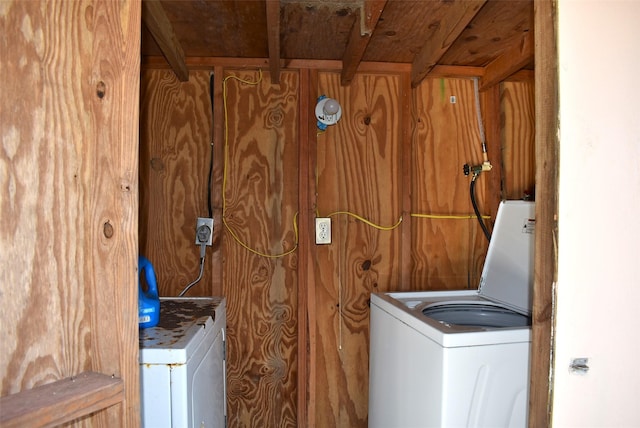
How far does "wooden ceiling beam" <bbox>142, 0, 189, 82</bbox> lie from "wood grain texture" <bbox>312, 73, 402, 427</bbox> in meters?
0.66

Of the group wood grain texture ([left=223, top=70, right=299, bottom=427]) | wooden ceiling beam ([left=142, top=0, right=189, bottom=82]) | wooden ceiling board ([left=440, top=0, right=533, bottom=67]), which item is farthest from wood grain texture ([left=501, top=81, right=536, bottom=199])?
wooden ceiling beam ([left=142, top=0, right=189, bottom=82])

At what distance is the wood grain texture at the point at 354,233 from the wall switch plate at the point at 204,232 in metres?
0.53

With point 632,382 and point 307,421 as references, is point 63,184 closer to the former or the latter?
point 632,382

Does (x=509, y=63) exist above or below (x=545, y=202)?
above

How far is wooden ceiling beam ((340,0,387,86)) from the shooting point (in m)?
1.37

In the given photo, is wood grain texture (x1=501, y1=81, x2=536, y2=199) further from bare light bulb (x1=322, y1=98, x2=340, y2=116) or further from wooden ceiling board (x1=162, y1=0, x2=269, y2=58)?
wooden ceiling board (x1=162, y1=0, x2=269, y2=58)

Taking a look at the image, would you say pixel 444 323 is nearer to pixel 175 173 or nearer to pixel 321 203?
pixel 321 203

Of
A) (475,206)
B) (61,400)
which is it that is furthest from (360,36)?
(61,400)

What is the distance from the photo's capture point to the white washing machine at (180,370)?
3.07 ft

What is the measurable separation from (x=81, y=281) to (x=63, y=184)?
17 centimetres

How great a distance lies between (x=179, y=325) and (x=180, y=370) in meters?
0.26

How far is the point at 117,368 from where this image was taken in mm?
682

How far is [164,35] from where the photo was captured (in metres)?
1.54

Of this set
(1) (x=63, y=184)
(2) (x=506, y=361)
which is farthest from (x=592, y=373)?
(1) (x=63, y=184)
